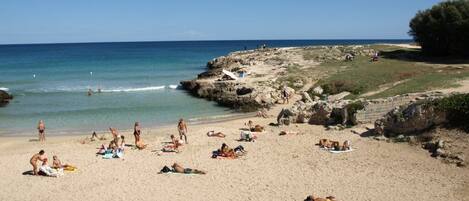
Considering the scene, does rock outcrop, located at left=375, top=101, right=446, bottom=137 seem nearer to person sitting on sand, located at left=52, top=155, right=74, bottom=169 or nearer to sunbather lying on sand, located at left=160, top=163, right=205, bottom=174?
sunbather lying on sand, located at left=160, top=163, right=205, bottom=174

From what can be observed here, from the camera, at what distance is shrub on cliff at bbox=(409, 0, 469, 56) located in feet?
142

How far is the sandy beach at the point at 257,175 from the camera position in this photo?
52.9ft

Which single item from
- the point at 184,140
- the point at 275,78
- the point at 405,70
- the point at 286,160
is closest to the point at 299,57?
the point at 275,78

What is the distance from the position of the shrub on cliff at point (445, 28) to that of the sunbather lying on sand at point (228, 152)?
29543 millimetres

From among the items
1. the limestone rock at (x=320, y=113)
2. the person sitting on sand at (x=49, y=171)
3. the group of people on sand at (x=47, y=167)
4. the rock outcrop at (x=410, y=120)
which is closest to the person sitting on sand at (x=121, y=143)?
the group of people on sand at (x=47, y=167)

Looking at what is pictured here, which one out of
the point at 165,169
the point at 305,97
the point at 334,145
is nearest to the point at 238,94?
the point at 305,97

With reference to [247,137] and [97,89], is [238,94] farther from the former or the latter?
[97,89]

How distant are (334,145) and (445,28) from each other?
91.9 ft

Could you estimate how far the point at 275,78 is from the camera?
41531 mm

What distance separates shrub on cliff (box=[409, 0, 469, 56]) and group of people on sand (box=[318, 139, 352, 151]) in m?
26.8

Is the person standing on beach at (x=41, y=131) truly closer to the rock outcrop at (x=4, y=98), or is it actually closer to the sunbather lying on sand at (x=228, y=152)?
the sunbather lying on sand at (x=228, y=152)

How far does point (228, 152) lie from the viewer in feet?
68.3

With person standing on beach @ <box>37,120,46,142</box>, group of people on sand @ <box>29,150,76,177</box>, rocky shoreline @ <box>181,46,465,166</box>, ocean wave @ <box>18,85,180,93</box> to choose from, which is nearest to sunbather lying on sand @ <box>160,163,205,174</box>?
group of people on sand @ <box>29,150,76,177</box>

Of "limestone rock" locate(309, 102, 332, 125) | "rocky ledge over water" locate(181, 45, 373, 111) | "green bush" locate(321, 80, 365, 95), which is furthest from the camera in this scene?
"rocky ledge over water" locate(181, 45, 373, 111)
